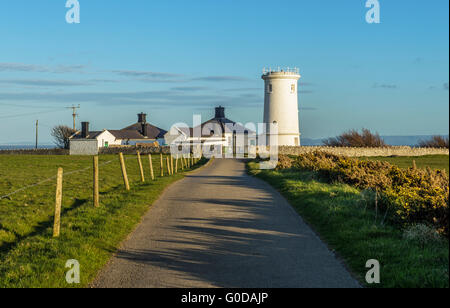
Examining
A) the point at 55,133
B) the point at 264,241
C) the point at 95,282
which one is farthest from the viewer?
the point at 55,133

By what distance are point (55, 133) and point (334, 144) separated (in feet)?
255

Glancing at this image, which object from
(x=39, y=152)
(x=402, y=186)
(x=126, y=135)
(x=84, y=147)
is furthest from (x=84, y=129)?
(x=402, y=186)

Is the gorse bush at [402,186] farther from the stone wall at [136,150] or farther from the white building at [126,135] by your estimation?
the white building at [126,135]

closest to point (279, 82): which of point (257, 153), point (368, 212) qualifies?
point (257, 153)

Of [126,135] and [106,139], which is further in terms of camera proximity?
[126,135]

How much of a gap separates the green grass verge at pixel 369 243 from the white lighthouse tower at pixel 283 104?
149ft

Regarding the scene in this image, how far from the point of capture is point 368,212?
11531 mm

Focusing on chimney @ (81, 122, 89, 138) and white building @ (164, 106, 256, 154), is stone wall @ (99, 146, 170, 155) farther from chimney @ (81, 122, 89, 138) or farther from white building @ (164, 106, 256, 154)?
chimney @ (81, 122, 89, 138)

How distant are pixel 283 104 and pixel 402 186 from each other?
45.4 meters

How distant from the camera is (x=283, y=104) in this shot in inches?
2344

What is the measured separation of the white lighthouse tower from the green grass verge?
45.3 m

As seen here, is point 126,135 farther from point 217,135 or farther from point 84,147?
point 217,135

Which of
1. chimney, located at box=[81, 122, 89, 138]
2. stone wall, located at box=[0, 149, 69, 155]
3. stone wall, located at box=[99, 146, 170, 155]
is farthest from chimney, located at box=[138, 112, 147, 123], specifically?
stone wall, located at box=[0, 149, 69, 155]
